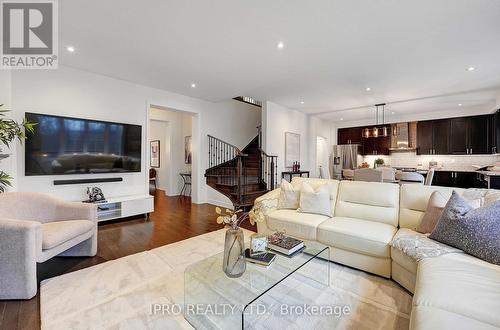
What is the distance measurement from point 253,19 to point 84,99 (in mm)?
3335

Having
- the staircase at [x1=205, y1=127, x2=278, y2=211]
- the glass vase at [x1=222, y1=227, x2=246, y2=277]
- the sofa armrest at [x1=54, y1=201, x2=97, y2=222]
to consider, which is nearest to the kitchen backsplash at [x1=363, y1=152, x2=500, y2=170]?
the staircase at [x1=205, y1=127, x2=278, y2=211]

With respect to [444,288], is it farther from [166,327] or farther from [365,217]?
[166,327]

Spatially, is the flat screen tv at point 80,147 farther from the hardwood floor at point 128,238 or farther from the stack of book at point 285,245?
the stack of book at point 285,245

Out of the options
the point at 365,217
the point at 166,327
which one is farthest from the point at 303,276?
the point at 166,327

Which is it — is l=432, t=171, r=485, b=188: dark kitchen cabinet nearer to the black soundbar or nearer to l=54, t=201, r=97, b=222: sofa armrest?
l=54, t=201, r=97, b=222: sofa armrest

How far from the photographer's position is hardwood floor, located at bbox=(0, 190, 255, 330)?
5.74 ft

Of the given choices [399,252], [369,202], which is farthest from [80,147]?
[399,252]

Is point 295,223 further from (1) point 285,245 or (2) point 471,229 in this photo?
(2) point 471,229

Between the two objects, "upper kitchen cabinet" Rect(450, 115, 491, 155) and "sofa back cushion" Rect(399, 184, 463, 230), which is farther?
"upper kitchen cabinet" Rect(450, 115, 491, 155)

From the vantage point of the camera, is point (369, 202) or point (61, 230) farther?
point (369, 202)

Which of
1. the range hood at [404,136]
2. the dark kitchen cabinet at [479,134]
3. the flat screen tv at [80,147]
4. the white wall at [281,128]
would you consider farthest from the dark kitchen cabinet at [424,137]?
the flat screen tv at [80,147]

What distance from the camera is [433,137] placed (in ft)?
22.6

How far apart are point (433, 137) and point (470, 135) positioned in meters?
0.81

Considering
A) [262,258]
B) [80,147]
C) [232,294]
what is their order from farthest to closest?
1. [80,147]
2. [262,258]
3. [232,294]
